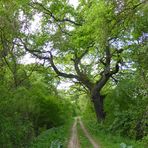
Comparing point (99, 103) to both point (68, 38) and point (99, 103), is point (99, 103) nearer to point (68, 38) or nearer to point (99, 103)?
point (99, 103)

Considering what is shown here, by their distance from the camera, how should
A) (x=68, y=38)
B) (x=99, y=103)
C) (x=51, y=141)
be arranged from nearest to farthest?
(x=51, y=141)
(x=68, y=38)
(x=99, y=103)

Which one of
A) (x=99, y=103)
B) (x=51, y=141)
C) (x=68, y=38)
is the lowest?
(x=51, y=141)

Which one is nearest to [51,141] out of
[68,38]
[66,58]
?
[68,38]

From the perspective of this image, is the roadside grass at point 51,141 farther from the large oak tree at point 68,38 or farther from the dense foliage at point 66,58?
the large oak tree at point 68,38

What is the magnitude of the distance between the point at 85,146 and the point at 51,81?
1864 cm

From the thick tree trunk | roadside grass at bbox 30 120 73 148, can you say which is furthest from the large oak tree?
roadside grass at bbox 30 120 73 148

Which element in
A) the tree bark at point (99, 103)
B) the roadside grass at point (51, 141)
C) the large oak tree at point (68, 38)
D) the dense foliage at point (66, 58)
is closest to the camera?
the dense foliage at point (66, 58)

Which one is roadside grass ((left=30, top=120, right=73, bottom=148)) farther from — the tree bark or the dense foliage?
the tree bark

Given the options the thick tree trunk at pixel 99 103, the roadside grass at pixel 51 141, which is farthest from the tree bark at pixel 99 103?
the roadside grass at pixel 51 141

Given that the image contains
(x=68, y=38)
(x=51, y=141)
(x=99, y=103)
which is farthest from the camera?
(x=99, y=103)

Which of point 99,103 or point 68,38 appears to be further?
point 99,103

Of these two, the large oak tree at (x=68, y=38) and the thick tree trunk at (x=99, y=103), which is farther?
the thick tree trunk at (x=99, y=103)

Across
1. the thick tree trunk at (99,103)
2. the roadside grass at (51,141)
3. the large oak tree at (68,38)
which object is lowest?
the roadside grass at (51,141)

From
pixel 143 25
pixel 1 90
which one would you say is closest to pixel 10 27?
pixel 1 90
